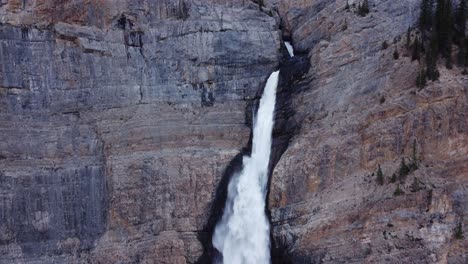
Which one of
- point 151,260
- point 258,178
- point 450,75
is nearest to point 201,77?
point 258,178

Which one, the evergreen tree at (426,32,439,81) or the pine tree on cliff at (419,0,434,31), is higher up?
the pine tree on cliff at (419,0,434,31)

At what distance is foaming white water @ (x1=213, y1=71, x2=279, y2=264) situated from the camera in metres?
57.0

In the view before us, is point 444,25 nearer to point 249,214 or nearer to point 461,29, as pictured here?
point 461,29

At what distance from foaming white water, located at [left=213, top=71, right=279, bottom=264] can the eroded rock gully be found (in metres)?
0.83

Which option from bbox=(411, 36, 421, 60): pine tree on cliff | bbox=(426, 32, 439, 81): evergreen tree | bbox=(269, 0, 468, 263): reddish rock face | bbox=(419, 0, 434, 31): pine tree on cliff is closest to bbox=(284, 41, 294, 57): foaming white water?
bbox=(269, 0, 468, 263): reddish rock face

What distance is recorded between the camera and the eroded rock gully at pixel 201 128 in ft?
171

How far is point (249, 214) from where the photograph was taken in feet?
190

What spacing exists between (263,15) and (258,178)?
1314 centimetres

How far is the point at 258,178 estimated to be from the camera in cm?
5897

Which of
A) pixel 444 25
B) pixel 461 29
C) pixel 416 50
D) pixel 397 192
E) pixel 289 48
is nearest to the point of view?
pixel 397 192

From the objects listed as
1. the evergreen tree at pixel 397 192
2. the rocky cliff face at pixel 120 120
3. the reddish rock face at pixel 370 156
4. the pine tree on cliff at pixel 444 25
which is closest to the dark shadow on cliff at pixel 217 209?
the rocky cliff face at pixel 120 120

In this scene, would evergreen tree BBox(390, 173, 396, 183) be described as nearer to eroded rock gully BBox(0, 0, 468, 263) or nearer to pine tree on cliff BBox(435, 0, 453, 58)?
eroded rock gully BBox(0, 0, 468, 263)

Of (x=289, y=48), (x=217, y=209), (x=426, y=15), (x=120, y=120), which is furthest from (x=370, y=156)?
(x=120, y=120)

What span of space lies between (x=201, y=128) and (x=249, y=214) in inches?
268
